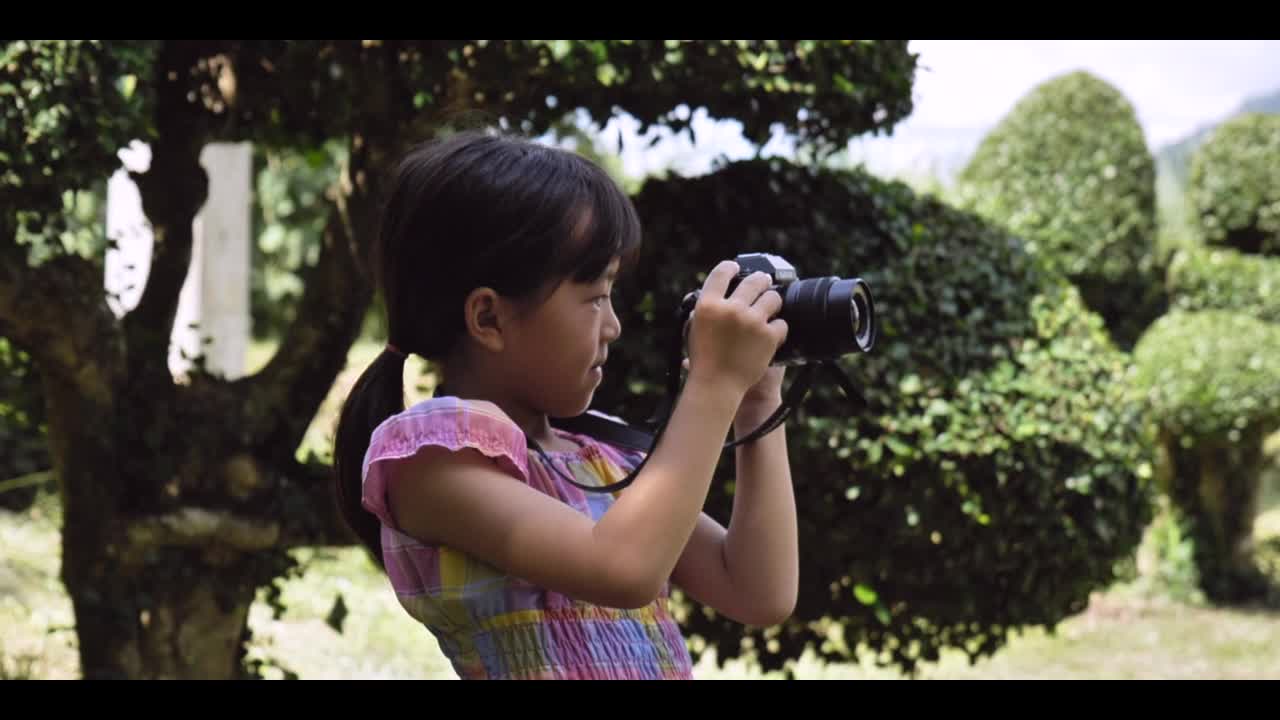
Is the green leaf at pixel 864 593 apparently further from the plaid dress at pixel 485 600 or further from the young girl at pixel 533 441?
the plaid dress at pixel 485 600

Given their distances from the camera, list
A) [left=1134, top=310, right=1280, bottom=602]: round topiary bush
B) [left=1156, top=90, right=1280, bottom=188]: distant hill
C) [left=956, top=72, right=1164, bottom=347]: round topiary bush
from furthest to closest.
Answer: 1. [left=1156, top=90, right=1280, bottom=188]: distant hill
2. [left=956, top=72, right=1164, bottom=347]: round topiary bush
3. [left=1134, top=310, right=1280, bottom=602]: round topiary bush

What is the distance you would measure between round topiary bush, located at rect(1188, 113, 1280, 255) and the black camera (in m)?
9.60

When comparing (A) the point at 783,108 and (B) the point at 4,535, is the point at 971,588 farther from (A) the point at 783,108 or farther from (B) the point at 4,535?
(B) the point at 4,535

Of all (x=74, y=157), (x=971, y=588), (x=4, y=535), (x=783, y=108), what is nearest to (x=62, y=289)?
(x=74, y=157)

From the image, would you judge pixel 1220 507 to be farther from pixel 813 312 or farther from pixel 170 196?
pixel 813 312

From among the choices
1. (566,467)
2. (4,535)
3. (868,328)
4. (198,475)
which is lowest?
(4,535)

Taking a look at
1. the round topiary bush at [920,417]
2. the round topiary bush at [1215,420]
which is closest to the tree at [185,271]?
the round topiary bush at [920,417]

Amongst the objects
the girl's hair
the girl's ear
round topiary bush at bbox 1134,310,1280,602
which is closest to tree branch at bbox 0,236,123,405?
the girl's hair

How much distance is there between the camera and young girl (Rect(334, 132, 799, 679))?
1578 mm

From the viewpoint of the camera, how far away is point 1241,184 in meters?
10.3

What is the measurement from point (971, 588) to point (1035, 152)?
633 cm

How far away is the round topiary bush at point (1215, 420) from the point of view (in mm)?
8820

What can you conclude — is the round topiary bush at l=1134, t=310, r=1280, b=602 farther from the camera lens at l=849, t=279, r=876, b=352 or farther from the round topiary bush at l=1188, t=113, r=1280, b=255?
the camera lens at l=849, t=279, r=876, b=352

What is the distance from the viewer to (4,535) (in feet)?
25.1
